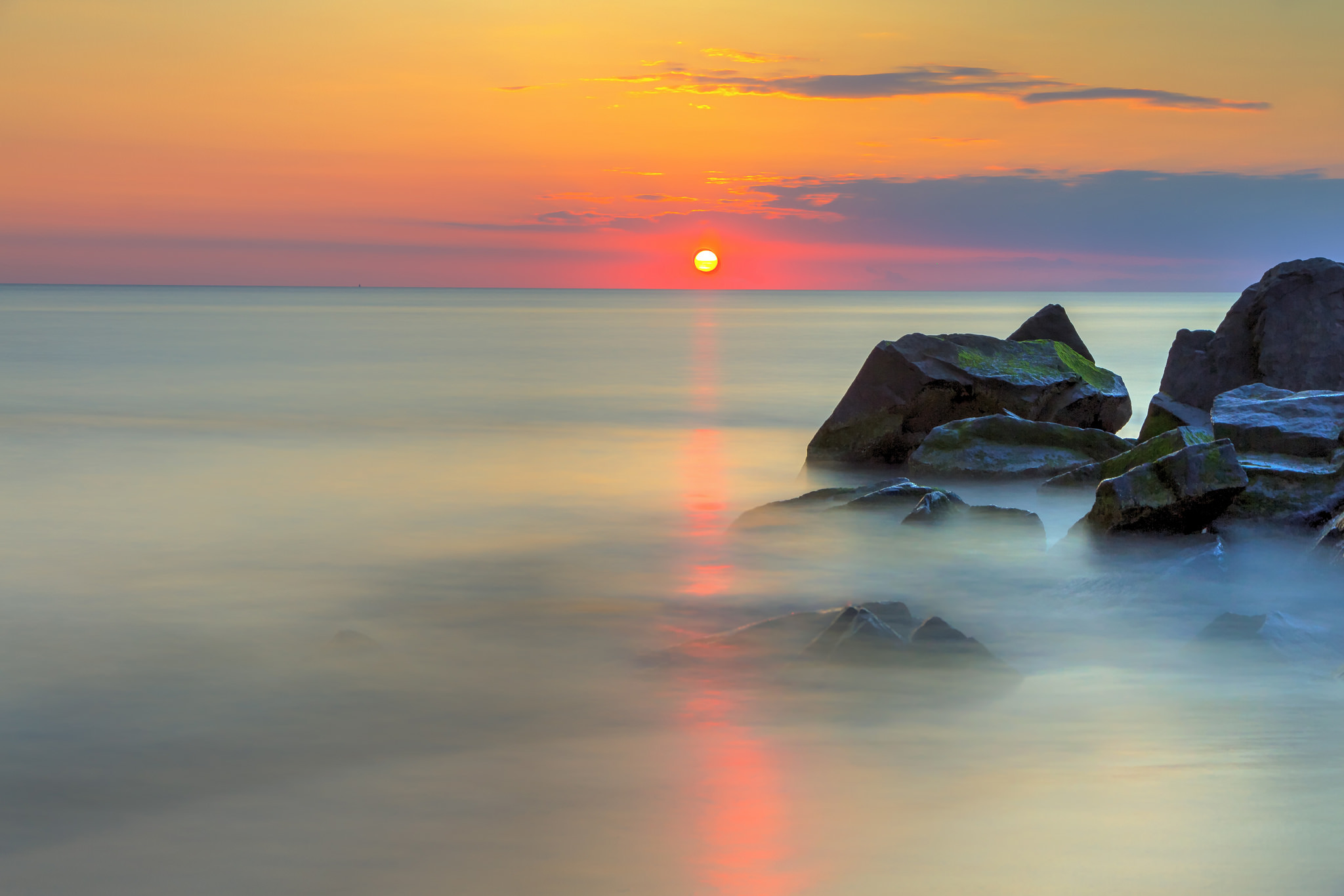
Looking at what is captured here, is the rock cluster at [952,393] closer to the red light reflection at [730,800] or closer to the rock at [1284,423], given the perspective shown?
the rock at [1284,423]

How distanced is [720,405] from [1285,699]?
2134 centimetres

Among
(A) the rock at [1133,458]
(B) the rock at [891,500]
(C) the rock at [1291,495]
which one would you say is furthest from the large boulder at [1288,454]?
(B) the rock at [891,500]

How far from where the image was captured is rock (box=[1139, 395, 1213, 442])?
49.8 ft

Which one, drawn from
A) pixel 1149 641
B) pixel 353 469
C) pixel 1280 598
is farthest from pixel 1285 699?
pixel 353 469

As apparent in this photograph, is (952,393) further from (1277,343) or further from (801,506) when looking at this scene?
(1277,343)

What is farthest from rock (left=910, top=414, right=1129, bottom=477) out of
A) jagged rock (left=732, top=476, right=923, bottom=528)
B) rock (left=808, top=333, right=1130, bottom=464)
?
jagged rock (left=732, top=476, right=923, bottom=528)

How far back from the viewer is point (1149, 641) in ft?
30.0

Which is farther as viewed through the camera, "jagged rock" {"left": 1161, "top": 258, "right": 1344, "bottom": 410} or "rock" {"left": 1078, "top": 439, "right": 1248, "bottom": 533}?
"jagged rock" {"left": 1161, "top": 258, "right": 1344, "bottom": 410}

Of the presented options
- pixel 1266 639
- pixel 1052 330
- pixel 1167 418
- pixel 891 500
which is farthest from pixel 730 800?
pixel 1052 330

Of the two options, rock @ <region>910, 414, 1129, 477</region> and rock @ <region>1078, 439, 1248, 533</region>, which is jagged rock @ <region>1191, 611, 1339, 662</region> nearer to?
rock @ <region>1078, 439, 1248, 533</region>

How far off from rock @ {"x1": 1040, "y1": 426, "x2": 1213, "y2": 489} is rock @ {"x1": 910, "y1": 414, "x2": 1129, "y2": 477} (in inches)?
21.3

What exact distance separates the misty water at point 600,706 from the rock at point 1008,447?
81 cm

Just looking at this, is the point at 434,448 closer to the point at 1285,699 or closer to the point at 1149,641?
the point at 1149,641

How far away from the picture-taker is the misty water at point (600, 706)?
5832 mm
